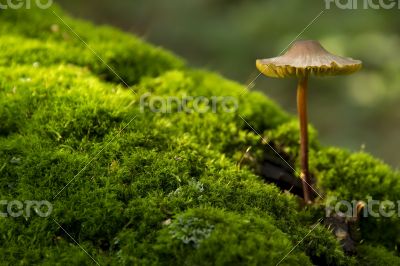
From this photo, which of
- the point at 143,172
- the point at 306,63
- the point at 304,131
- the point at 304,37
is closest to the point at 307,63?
the point at 306,63

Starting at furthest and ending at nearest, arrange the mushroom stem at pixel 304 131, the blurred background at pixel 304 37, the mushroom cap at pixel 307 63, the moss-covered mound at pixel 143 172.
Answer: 1. the blurred background at pixel 304 37
2. the mushroom stem at pixel 304 131
3. the mushroom cap at pixel 307 63
4. the moss-covered mound at pixel 143 172

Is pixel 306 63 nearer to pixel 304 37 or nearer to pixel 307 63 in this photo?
pixel 307 63

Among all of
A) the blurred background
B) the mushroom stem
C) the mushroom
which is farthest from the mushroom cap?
the blurred background

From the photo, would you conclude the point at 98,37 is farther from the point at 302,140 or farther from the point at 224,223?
the point at 224,223

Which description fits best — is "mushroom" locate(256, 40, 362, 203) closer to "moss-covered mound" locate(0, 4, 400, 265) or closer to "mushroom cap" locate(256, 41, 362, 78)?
"mushroom cap" locate(256, 41, 362, 78)

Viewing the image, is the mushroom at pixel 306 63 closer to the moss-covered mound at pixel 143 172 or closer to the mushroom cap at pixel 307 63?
the mushroom cap at pixel 307 63

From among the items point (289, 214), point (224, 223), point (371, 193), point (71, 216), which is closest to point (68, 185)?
point (71, 216)

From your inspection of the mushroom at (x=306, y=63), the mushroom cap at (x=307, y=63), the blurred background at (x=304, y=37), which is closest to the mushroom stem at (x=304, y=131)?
the mushroom at (x=306, y=63)
